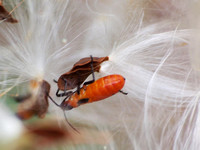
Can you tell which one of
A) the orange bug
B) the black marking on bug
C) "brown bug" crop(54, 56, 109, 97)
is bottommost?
the black marking on bug

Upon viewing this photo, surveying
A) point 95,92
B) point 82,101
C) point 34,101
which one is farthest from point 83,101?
point 34,101

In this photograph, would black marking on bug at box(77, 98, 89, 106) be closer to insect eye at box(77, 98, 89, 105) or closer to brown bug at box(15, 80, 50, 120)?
insect eye at box(77, 98, 89, 105)

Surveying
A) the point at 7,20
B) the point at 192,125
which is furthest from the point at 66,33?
the point at 192,125

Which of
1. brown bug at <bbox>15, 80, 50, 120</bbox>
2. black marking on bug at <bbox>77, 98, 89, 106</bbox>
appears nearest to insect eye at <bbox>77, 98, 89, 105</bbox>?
black marking on bug at <bbox>77, 98, 89, 106</bbox>

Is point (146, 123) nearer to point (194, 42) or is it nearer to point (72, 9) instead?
point (194, 42)

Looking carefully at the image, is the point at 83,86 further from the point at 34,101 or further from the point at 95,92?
the point at 34,101

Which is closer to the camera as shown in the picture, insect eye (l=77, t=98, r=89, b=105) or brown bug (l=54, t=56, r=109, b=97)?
brown bug (l=54, t=56, r=109, b=97)

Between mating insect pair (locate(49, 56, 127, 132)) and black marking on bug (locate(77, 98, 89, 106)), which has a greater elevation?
mating insect pair (locate(49, 56, 127, 132))
